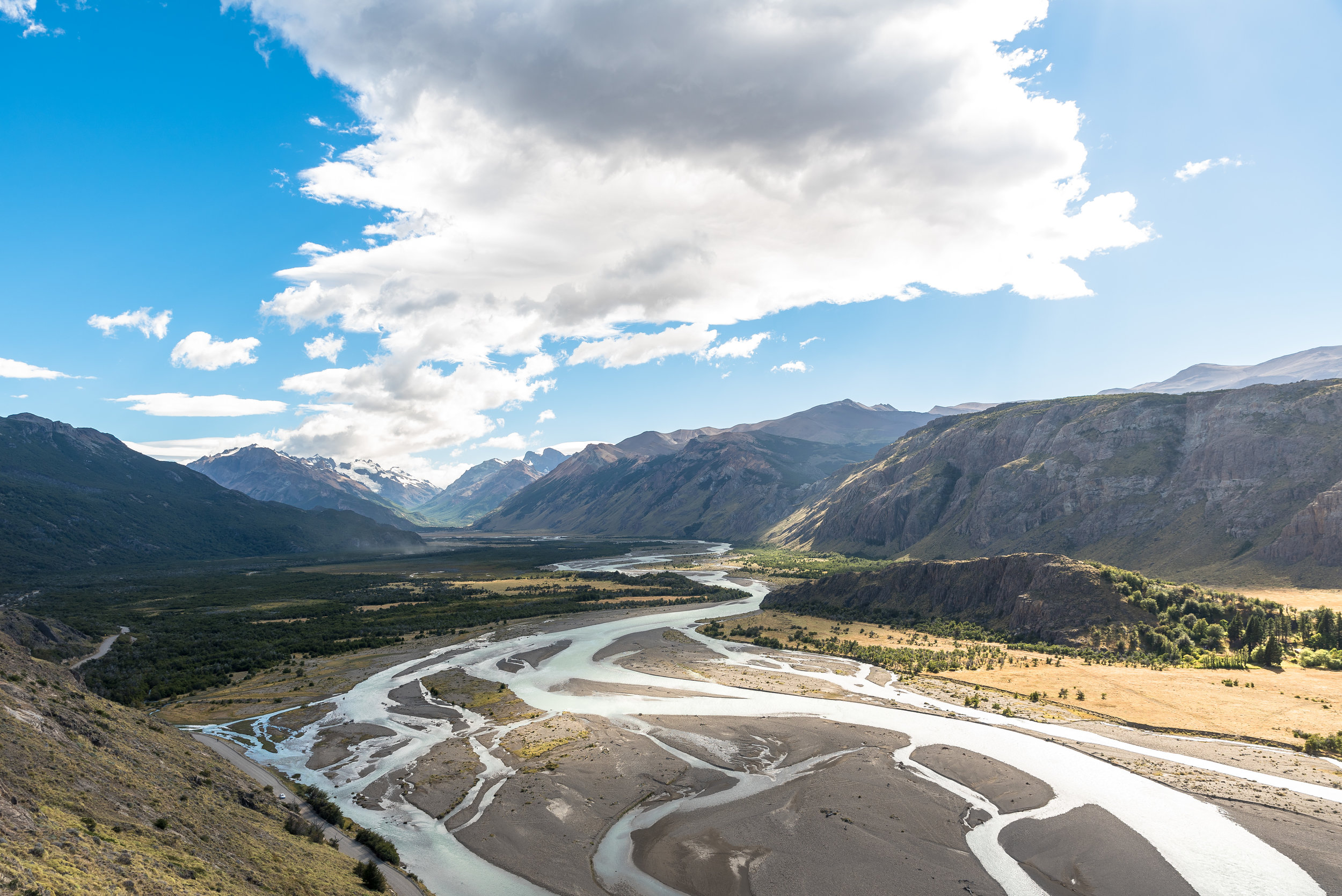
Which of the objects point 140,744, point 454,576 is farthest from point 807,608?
point 454,576

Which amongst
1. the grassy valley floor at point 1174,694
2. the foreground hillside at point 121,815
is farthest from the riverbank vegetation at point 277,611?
the grassy valley floor at point 1174,694

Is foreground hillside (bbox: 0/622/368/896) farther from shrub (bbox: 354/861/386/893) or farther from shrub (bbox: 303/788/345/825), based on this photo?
shrub (bbox: 303/788/345/825)

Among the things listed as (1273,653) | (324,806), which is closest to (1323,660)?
(1273,653)

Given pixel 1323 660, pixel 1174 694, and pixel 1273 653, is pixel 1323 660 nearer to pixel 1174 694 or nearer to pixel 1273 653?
pixel 1273 653

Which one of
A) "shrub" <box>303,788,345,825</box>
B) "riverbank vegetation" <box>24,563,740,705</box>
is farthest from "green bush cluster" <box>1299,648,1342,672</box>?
"riverbank vegetation" <box>24,563,740,705</box>

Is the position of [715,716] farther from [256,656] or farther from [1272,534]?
[1272,534]

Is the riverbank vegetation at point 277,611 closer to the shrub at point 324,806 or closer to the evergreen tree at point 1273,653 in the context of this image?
the shrub at point 324,806
